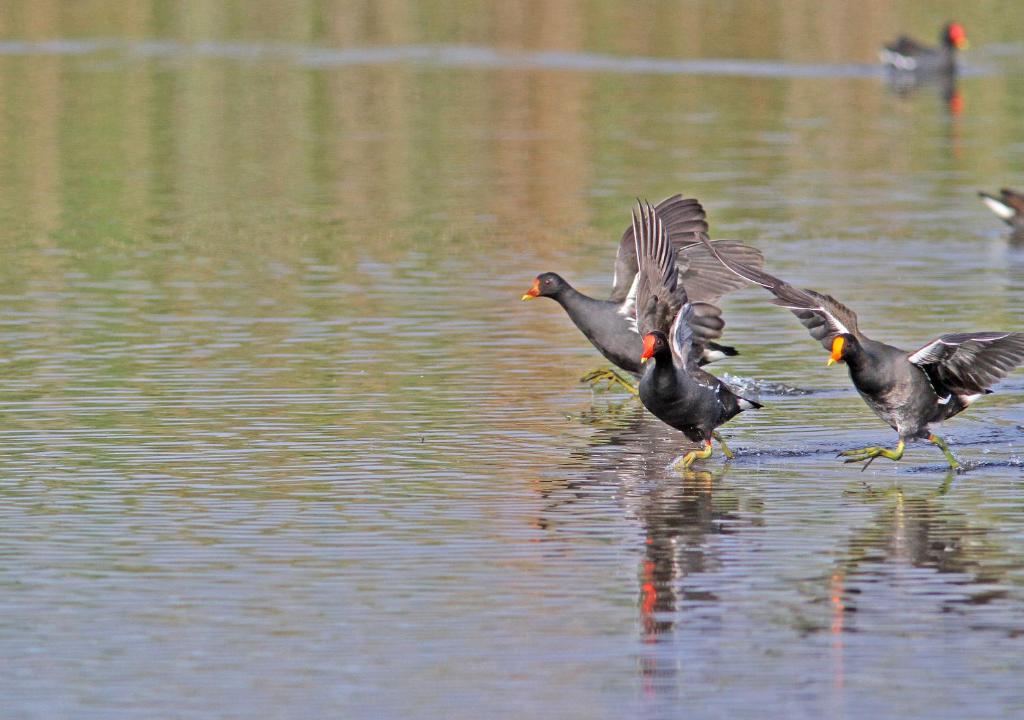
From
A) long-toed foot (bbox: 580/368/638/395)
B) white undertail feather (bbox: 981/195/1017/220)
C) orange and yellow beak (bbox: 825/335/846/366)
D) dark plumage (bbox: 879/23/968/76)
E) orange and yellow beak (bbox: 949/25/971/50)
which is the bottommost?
long-toed foot (bbox: 580/368/638/395)

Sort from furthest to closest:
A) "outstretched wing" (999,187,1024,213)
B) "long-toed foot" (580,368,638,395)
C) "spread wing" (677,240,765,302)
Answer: "outstretched wing" (999,187,1024,213)
"spread wing" (677,240,765,302)
"long-toed foot" (580,368,638,395)

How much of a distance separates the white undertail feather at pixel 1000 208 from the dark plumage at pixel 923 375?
11.4 meters

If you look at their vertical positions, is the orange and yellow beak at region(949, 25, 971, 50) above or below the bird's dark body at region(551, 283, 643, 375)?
above

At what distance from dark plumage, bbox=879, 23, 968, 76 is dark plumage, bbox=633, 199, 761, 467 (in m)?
28.5

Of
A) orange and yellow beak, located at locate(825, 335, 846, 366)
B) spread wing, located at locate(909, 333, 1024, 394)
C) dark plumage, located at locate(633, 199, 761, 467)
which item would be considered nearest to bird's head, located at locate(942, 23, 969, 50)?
dark plumage, located at locate(633, 199, 761, 467)

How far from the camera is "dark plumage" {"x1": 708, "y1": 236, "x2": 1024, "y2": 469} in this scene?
12.6 meters

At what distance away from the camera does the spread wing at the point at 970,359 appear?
41.4 feet

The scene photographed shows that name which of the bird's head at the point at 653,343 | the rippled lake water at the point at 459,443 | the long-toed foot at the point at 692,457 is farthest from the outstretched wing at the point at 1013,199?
the bird's head at the point at 653,343

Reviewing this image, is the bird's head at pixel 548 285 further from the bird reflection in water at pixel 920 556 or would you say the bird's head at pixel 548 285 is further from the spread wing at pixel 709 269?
the bird reflection in water at pixel 920 556

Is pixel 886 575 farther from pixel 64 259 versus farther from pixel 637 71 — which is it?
pixel 637 71

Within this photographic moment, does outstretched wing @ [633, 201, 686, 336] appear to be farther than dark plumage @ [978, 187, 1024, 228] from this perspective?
No

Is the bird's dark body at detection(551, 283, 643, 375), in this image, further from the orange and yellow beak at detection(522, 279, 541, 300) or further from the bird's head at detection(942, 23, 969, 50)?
the bird's head at detection(942, 23, 969, 50)

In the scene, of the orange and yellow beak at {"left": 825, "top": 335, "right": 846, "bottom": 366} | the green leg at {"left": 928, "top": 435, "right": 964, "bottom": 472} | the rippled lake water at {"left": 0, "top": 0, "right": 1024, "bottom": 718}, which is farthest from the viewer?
the green leg at {"left": 928, "top": 435, "right": 964, "bottom": 472}

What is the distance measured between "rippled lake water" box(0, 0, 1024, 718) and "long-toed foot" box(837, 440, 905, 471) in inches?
4.1
